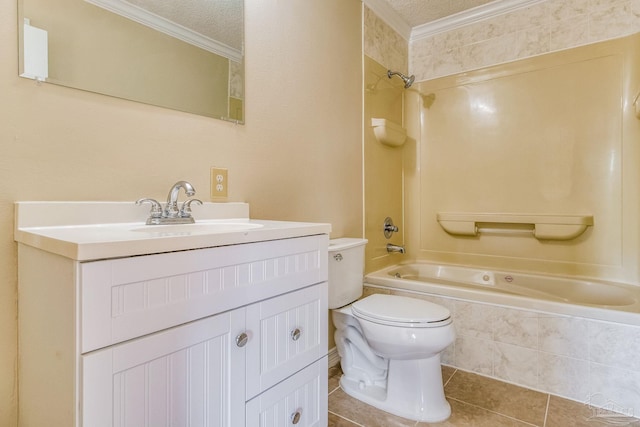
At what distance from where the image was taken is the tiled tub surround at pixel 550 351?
1551 millimetres

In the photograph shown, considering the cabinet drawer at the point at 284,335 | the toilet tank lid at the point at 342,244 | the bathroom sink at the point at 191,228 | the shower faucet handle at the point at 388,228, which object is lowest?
the cabinet drawer at the point at 284,335

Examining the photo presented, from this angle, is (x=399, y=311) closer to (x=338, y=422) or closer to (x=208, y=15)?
(x=338, y=422)

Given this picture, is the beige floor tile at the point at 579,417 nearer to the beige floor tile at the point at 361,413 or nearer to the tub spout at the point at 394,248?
the beige floor tile at the point at 361,413

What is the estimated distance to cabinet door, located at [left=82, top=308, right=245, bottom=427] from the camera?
0.63 meters

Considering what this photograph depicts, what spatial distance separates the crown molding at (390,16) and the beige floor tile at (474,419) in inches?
96.2

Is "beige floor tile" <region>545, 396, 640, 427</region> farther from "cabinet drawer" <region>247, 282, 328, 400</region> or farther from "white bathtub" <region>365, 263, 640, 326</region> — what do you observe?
"cabinet drawer" <region>247, 282, 328, 400</region>

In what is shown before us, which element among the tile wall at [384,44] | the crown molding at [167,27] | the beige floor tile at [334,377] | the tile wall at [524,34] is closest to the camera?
the crown molding at [167,27]

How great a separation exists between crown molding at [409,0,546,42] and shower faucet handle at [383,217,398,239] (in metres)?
1.56

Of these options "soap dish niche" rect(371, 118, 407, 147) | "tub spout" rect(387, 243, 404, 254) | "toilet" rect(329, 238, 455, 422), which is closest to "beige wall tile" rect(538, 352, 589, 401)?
"toilet" rect(329, 238, 455, 422)

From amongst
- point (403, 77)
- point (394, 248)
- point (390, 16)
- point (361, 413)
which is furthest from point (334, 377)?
point (390, 16)

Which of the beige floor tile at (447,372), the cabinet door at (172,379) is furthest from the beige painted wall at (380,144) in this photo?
the cabinet door at (172,379)

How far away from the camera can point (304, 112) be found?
182 cm

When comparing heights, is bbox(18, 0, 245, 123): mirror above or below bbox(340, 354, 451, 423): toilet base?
above

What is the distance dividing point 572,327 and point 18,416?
2176mm
